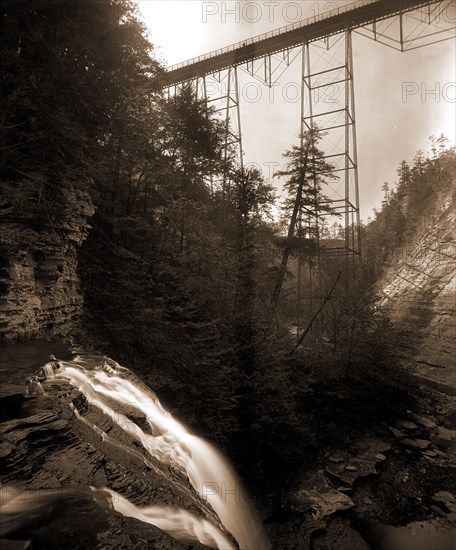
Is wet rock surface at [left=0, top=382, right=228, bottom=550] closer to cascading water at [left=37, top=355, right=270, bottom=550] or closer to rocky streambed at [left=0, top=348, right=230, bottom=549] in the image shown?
rocky streambed at [left=0, top=348, right=230, bottom=549]

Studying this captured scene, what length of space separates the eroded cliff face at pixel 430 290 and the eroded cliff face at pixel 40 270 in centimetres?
1393

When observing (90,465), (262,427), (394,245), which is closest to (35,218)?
(90,465)

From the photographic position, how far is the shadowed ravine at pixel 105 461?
3039 mm

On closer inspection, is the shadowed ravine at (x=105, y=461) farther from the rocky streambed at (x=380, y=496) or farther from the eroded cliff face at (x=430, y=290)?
the eroded cliff face at (x=430, y=290)

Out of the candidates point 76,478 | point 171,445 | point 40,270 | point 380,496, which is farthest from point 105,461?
point 380,496

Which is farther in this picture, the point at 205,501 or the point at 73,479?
the point at 205,501

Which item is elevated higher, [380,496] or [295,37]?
[295,37]

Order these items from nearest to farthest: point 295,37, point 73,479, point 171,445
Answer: point 73,479
point 171,445
point 295,37

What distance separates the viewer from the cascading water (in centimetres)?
495

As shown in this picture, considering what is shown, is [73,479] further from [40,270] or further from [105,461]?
[40,270]

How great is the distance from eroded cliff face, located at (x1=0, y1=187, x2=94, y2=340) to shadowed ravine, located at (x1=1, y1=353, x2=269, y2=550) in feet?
6.21

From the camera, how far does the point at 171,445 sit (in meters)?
5.79

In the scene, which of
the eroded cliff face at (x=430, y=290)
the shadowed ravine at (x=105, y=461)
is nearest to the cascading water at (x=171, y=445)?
the shadowed ravine at (x=105, y=461)

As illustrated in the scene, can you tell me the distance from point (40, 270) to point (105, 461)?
226 inches
